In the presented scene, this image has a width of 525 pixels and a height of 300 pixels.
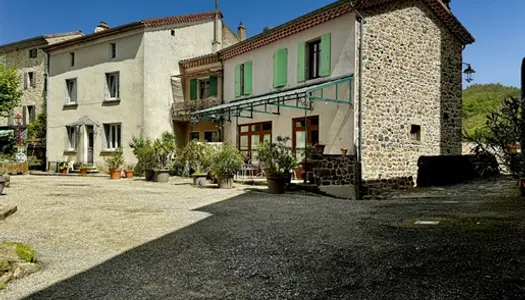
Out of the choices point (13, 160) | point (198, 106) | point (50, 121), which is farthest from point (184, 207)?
point (50, 121)

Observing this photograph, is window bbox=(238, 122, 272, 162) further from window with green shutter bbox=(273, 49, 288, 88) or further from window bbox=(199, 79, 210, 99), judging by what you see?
window bbox=(199, 79, 210, 99)

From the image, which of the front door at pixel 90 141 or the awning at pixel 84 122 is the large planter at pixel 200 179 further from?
the front door at pixel 90 141

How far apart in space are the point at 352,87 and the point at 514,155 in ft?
26.9

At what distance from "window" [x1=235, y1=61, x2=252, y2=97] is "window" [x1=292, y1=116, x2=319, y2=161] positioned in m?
3.54

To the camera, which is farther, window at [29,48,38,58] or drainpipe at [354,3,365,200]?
window at [29,48,38,58]

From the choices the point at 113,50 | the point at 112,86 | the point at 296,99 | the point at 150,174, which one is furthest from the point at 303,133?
the point at 113,50

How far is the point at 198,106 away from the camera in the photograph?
1970cm

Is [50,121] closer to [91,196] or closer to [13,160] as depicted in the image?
[13,160]

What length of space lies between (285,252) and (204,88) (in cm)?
1747

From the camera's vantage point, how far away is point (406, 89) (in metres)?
14.8

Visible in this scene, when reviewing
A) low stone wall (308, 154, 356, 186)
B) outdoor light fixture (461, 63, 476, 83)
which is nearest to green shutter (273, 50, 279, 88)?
low stone wall (308, 154, 356, 186)

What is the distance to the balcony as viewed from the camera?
19.5 metres

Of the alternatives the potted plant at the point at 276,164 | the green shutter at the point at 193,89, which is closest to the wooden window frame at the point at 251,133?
the green shutter at the point at 193,89

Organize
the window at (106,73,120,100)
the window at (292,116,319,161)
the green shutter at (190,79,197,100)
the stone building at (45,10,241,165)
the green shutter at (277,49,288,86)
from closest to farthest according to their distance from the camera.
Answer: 1. the window at (292,116,319,161)
2. the green shutter at (277,49,288,86)
3. the stone building at (45,10,241,165)
4. the green shutter at (190,79,197,100)
5. the window at (106,73,120,100)
